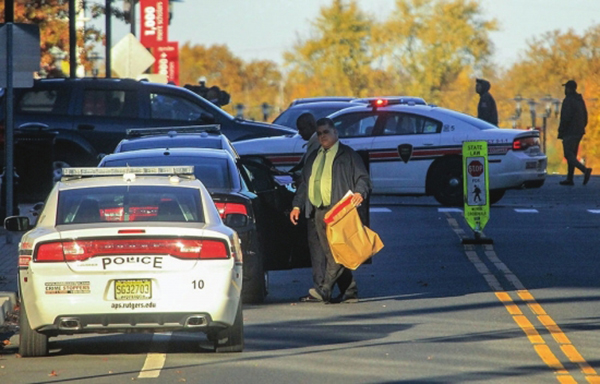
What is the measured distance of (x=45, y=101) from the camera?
24156 mm

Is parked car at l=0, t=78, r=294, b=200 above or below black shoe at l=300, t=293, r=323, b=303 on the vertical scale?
above

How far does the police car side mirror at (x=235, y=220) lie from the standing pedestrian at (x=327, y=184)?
4.01 feet

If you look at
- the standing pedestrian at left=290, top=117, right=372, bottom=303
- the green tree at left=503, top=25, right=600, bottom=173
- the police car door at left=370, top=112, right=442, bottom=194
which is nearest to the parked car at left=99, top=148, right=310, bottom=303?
the standing pedestrian at left=290, top=117, right=372, bottom=303

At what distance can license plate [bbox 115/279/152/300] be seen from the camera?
10.1m

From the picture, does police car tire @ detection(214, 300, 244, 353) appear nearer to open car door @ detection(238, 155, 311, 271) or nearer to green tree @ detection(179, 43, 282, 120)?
open car door @ detection(238, 155, 311, 271)

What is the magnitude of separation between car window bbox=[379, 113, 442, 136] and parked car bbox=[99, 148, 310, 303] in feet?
29.0

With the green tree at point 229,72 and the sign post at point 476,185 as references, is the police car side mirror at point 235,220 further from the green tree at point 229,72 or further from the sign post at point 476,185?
the green tree at point 229,72

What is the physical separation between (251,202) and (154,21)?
4004 cm

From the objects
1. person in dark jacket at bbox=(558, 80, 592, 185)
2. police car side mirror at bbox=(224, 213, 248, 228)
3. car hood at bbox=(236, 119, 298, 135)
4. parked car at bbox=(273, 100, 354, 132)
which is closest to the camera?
police car side mirror at bbox=(224, 213, 248, 228)

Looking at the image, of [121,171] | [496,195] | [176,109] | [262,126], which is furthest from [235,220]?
[496,195]

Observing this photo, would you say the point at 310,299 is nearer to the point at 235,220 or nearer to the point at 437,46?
the point at 235,220

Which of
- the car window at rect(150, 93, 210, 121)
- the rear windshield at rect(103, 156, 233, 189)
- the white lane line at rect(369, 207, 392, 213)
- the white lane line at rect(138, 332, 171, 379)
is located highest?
the car window at rect(150, 93, 210, 121)

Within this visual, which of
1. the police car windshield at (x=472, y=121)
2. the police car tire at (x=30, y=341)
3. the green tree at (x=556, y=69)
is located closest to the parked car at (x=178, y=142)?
the police car tire at (x=30, y=341)

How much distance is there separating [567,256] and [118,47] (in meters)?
15.3
